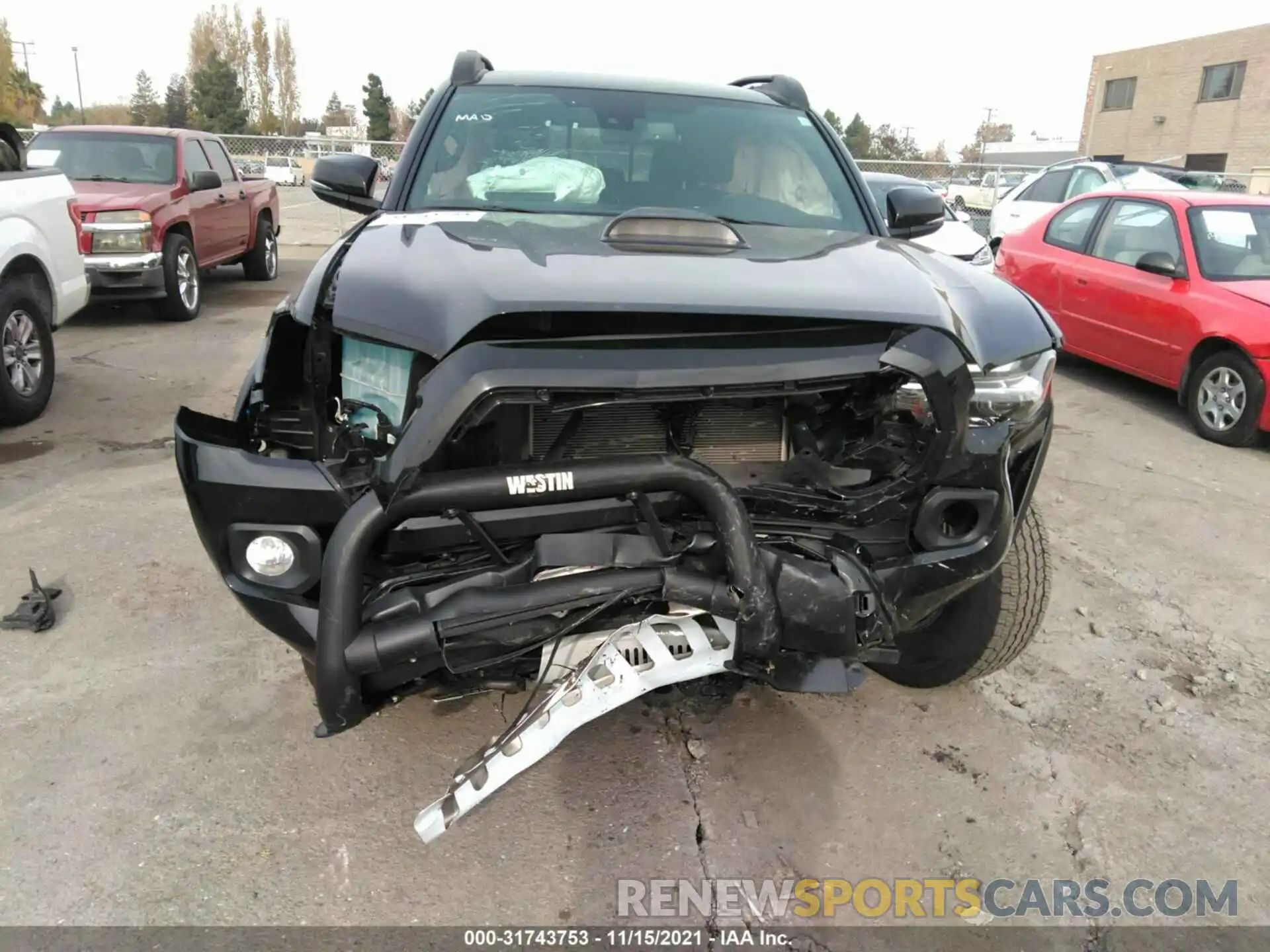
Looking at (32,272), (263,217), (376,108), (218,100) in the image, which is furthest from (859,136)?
(32,272)

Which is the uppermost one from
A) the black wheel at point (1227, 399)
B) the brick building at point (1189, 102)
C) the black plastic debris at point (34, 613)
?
the brick building at point (1189, 102)

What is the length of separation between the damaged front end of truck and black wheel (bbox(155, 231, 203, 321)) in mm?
7542

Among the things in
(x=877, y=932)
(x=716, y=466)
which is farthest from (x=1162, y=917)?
(x=716, y=466)

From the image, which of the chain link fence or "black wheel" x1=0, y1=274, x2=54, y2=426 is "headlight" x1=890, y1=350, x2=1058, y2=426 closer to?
"black wheel" x1=0, y1=274, x2=54, y2=426

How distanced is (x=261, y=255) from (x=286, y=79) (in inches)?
2670

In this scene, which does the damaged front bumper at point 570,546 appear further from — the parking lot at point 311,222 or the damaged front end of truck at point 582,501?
the parking lot at point 311,222

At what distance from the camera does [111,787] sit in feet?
8.53

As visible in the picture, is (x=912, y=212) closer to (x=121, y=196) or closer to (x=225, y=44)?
(x=121, y=196)

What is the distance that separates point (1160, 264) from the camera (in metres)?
6.51

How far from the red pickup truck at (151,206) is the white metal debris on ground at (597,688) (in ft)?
24.9

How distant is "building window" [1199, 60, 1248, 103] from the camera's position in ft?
117

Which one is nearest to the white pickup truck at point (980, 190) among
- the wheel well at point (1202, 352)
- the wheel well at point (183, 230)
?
the wheel well at point (1202, 352)

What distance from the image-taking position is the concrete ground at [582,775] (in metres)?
2.32

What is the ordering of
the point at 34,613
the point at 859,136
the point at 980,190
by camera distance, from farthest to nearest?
1. the point at 859,136
2. the point at 980,190
3. the point at 34,613
